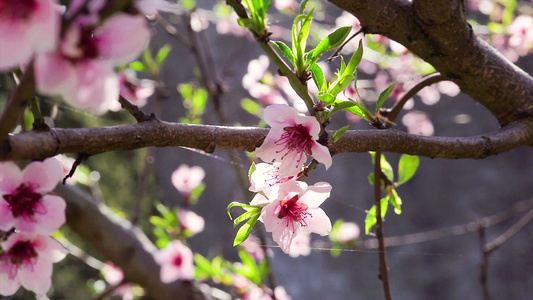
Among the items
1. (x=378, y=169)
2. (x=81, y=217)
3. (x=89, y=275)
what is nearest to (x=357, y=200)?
(x=89, y=275)

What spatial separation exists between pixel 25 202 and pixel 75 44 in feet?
0.75

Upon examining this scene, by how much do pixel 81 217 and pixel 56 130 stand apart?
760 mm

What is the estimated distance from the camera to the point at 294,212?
476 millimetres

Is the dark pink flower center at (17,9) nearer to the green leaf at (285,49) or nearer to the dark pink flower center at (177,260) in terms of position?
the green leaf at (285,49)

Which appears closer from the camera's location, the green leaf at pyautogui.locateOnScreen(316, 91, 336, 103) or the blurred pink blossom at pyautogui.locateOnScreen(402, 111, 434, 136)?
the green leaf at pyautogui.locateOnScreen(316, 91, 336, 103)

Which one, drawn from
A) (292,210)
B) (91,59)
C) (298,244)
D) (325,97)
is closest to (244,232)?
(292,210)

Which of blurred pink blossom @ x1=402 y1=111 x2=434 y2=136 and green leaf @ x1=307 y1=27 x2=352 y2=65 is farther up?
green leaf @ x1=307 y1=27 x2=352 y2=65

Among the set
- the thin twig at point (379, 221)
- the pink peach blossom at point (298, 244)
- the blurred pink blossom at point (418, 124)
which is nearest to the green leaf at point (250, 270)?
the pink peach blossom at point (298, 244)

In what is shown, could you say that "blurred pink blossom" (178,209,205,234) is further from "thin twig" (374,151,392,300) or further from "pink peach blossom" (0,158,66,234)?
"pink peach blossom" (0,158,66,234)

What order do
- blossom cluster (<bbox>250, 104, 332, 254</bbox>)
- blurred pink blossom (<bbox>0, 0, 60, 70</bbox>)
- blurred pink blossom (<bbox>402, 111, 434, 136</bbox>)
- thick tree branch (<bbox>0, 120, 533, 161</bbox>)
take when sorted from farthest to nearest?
blurred pink blossom (<bbox>402, 111, 434, 136</bbox>) < blossom cluster (<bbox>250, 104, 332, 254</bbox>) < thick tree branch (<bbox>0, 120, 533, 161</bbox>) < blurred pink blossom (<bbox>0, 0, 60, 70</bbox>)

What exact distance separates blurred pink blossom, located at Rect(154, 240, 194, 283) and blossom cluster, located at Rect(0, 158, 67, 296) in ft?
2.30

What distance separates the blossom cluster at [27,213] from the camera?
41 cm

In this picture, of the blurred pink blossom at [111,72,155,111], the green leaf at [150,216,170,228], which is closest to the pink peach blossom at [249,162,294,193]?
the green leaf at [150,216,170,228]

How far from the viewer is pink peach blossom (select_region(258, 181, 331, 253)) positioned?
45 centimetres
